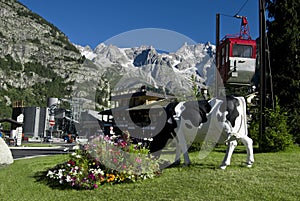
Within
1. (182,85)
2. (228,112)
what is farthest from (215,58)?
(228,112)

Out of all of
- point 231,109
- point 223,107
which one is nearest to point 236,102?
point 231,109

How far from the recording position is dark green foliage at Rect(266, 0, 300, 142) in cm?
1706

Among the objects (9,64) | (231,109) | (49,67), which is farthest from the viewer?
(49,67)

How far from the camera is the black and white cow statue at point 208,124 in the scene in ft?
21.7

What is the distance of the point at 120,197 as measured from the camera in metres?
5.23

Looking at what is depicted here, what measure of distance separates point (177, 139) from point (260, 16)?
27.3 ft

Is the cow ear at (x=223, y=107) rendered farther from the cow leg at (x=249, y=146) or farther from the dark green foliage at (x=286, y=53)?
the dark green foliage at (x=286, y=53)

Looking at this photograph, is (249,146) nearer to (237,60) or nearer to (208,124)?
(208,124)

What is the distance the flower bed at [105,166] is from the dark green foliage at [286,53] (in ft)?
42.5

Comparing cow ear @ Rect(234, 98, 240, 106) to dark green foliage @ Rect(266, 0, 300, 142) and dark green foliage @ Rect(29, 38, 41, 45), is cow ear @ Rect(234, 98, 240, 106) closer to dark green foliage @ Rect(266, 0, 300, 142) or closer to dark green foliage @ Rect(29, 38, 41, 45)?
dark green foliage @ Rect(266, 0, 300, 142)

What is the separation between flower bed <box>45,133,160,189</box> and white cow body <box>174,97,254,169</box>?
3.29ft

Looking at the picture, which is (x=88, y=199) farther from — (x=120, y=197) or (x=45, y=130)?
(x=45, y=130)

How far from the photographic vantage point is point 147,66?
1243cm

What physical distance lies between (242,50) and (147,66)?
721cm
